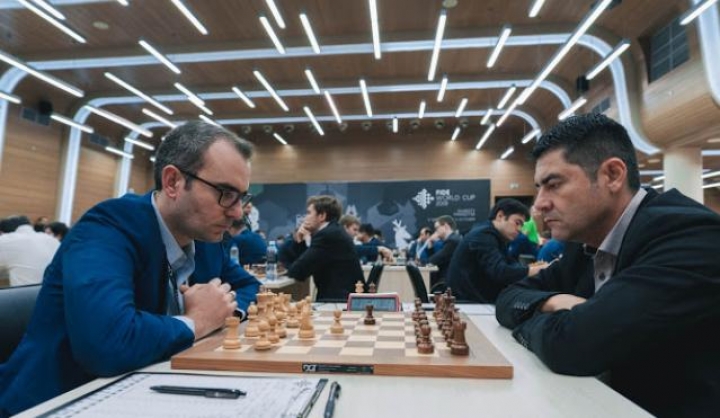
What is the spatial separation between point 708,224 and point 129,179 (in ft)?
52.8

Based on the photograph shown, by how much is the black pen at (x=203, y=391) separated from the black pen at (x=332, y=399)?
7.1 inches

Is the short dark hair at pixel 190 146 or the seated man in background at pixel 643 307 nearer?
the seated man in background at pixel 643 307

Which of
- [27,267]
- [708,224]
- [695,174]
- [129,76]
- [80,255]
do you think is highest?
[129,76]

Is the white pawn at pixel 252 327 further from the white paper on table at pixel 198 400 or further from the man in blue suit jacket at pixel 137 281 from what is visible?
the white paper on table at pixel 198 400

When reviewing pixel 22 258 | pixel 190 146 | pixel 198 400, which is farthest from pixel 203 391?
pixel 22 258

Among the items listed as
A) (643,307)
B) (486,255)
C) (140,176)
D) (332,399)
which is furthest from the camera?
(140,176)

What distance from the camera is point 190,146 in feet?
4.78

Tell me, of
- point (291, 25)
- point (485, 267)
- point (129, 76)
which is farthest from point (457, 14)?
point (129, 76)

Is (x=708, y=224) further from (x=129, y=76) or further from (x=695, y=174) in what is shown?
(x=129, y=76)

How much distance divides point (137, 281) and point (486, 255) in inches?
116

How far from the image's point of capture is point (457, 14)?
24.5ft

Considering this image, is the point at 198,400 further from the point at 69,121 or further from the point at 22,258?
the point at 69,121

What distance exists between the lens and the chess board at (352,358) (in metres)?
1.04

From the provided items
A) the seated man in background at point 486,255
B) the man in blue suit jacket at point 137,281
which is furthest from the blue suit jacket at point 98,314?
the seated man in background at point 486,255
